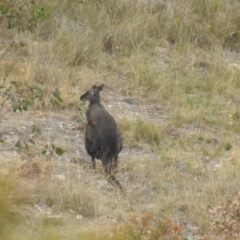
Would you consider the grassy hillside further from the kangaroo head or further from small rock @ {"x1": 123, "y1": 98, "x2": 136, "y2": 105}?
the kangaroo head

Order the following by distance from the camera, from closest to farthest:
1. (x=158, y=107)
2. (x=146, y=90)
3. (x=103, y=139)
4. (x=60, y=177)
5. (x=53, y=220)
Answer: (x=53, y=220)
(x=60, y=177)
(x=103, y=139)
(x=158, y=107)
(x=146, y=90)

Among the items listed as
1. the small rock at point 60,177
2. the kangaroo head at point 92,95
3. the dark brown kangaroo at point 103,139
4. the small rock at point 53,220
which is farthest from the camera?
the kangaroo head at point 92,95

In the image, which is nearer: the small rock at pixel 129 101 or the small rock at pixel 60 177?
the small rock at pixel 60 177

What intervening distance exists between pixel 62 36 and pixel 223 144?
348 centimetres

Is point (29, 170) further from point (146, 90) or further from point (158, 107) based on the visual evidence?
point (146, 90)

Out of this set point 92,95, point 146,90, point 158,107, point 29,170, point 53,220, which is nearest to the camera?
point 53,220

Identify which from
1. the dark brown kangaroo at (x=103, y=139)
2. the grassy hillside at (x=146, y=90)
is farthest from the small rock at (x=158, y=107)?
the dark brown kangaroo at (x=103, y=139)

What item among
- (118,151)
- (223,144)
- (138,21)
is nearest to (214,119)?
(223,144)

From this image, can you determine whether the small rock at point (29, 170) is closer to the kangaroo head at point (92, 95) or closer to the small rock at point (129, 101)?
the kangaroo head at point (92, 95)

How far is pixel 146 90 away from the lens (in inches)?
469

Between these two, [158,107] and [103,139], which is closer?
[103,139]

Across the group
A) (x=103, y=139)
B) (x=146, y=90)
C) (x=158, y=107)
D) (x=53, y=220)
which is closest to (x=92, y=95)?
(x=103, y=139)

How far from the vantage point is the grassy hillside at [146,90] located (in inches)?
292

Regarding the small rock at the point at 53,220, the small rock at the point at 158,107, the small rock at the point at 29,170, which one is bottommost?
the small rock at the point at 158,107
